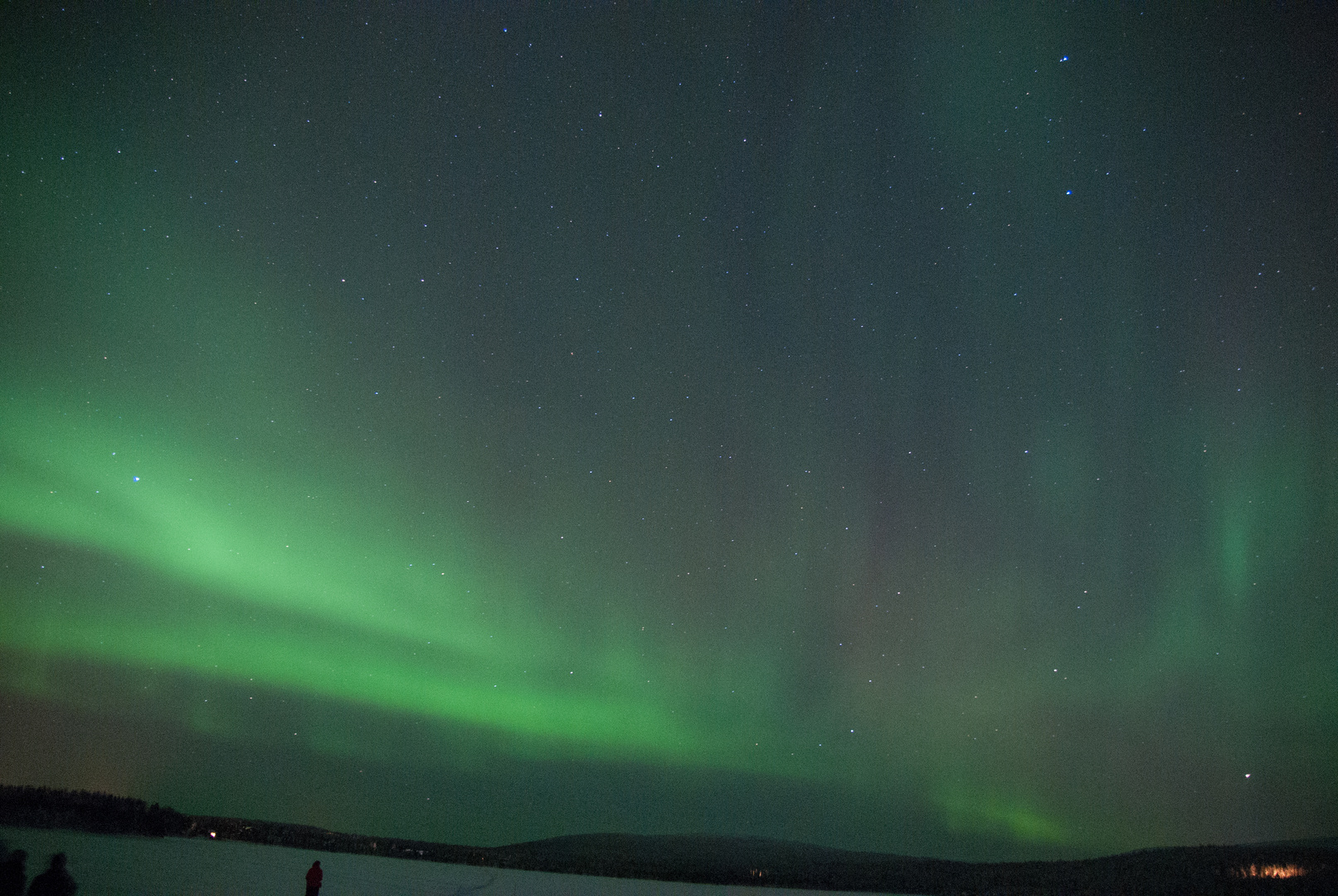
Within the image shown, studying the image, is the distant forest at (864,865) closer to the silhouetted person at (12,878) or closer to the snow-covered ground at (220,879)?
the snow-covered ground at (220,879)

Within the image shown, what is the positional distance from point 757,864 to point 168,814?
88.5 m

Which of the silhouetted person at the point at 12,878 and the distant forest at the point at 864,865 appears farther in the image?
the distant forest at the point at 864,865

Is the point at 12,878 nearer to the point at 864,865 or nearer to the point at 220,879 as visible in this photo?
the point at 220,879

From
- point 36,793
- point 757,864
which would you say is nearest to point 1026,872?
point 757,864

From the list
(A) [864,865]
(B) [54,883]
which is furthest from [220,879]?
(A) [864,865]

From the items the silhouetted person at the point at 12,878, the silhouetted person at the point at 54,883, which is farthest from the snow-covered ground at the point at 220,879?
the silhouetted person at the point at 54,883

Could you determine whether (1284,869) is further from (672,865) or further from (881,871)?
(672,865)

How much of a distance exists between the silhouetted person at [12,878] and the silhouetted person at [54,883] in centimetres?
45

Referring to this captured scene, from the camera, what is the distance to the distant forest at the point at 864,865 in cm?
6894

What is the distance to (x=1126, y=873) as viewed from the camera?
98.2 metres

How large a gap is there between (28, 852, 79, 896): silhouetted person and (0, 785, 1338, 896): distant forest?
6277cm

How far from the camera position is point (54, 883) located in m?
10.5

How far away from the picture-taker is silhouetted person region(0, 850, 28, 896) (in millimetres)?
10789

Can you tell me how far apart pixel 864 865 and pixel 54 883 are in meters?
128
